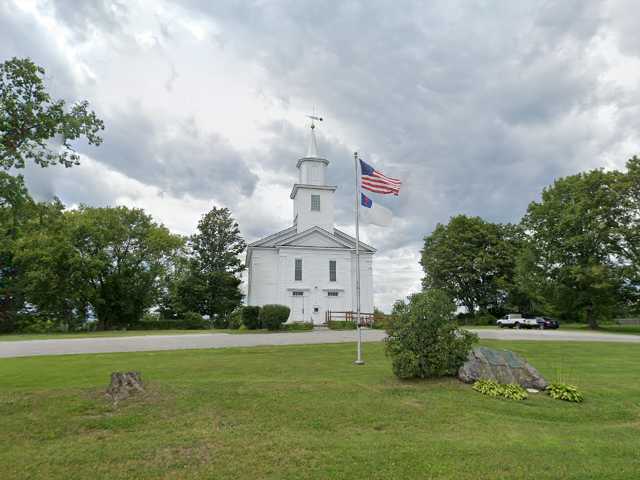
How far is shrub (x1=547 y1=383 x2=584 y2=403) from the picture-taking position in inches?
344

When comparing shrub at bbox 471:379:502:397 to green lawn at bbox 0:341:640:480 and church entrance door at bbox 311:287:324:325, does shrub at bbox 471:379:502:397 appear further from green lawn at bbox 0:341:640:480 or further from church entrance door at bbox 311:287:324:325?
church entrance door at bbox 311:287:324:325

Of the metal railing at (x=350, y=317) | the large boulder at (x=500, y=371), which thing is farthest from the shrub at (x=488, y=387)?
the metal railing at (x=350, y=317)

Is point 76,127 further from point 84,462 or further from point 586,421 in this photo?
point 586,421

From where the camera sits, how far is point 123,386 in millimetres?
8477

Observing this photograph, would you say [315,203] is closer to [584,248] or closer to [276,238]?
[276,238]

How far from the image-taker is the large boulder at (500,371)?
959 centimetres

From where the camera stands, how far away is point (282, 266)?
125 feet

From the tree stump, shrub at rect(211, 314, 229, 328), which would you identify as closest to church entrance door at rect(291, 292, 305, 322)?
shrub at rect(211, 314, 229, 328)

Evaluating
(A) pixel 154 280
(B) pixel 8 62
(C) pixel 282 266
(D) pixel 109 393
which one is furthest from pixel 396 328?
(A) pixel 154 280

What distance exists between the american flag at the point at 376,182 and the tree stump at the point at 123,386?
8.80 metres

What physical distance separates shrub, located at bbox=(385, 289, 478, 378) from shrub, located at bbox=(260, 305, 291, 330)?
2052 cm

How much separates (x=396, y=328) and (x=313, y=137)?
33.8m

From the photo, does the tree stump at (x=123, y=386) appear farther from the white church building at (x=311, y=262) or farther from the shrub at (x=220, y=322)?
the shrub at (x=220, y=322)

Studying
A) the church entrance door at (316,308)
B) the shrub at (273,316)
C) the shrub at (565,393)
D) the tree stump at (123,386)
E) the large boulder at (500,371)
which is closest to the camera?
the tree stump at (123,386)
